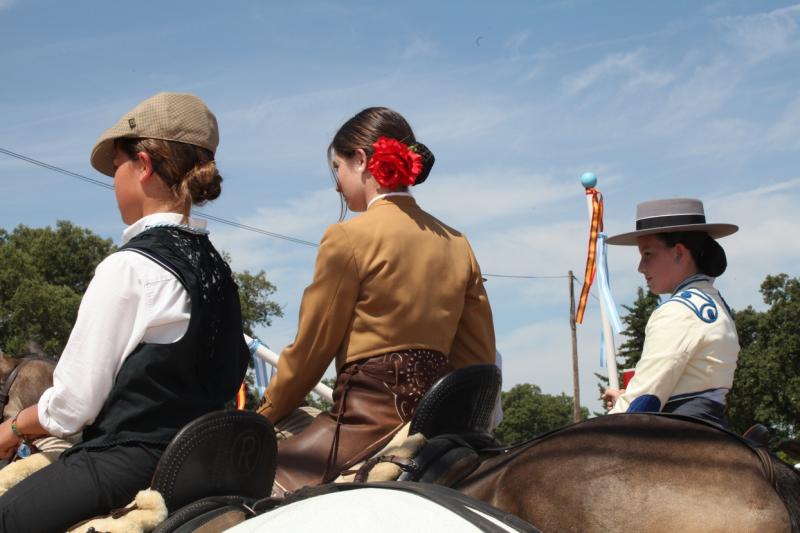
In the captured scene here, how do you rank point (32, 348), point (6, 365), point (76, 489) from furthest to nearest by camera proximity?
point (32, 348) → point (6, 365) → point (76, 489)

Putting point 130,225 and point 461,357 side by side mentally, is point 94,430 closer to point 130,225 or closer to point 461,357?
point 130,225

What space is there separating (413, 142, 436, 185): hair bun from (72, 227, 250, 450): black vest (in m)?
1.23

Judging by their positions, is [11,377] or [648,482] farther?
[11,377]

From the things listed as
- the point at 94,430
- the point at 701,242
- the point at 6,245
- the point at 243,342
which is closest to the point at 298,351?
the point at 243,342

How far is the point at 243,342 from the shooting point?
3.04 meters

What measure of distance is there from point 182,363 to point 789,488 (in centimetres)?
176

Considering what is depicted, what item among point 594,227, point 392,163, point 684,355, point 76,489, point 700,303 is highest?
point 594,227

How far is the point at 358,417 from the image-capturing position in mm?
3602

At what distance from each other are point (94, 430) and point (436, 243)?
5.52 ft

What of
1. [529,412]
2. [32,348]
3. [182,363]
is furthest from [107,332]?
[529,412]

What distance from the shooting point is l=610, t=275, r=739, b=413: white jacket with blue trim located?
12.5ft

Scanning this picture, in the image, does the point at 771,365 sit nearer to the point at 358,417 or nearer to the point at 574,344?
the point at 574,344

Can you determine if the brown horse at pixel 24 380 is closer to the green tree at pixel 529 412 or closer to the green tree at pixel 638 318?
the green tree at pixel 638 318

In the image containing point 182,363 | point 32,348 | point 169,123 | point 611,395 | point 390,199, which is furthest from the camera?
point 32,348
